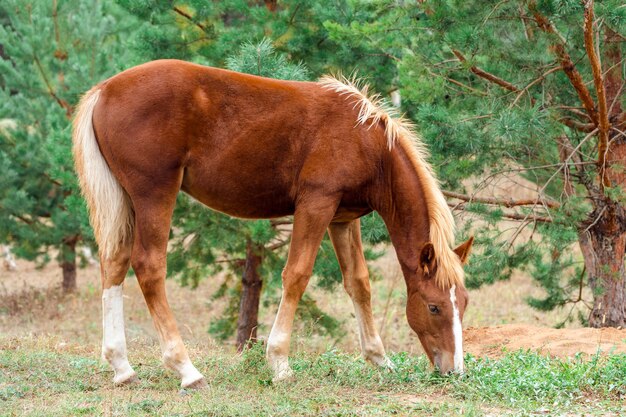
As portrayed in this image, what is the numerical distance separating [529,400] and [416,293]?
3.45 ft

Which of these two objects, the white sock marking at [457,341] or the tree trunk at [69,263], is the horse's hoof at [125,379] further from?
the tree trunk at [69,263]

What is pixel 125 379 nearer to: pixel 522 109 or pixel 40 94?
pixel 522 109

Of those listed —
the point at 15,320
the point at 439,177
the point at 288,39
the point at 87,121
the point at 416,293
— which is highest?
the point at 288,39

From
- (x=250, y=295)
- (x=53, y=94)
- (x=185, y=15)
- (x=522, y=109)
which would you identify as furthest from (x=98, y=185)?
(x=53, y=94)

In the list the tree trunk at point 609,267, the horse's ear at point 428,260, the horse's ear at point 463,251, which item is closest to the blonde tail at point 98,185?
the horse's ear at point 428,260

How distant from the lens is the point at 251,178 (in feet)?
18.2

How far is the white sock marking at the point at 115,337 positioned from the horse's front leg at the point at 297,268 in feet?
3.37

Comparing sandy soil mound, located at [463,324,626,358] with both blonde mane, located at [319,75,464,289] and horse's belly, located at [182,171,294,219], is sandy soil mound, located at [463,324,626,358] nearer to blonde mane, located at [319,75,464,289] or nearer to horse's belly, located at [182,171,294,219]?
blonde mane, located at [319,75,464,289]

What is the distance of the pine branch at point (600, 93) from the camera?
624 cm

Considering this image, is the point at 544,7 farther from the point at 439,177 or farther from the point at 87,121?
the point at 87,121

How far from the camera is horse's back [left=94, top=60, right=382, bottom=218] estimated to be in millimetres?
5359

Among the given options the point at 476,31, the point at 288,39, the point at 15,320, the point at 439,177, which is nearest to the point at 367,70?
the point at 288,39

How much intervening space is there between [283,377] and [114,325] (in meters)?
1.24

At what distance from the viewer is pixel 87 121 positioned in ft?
18.1
